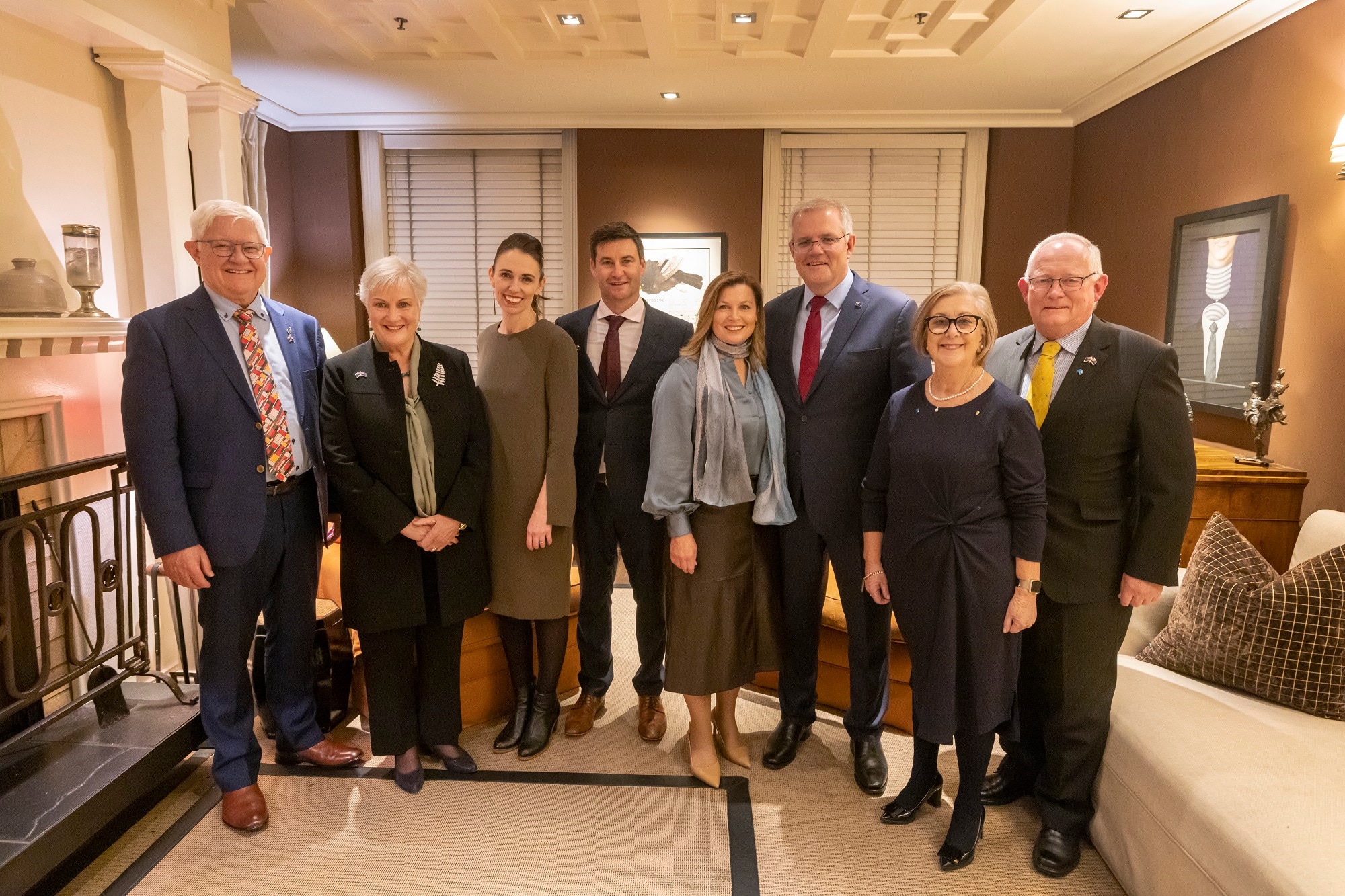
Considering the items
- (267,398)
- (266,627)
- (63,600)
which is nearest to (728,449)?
(267,398)

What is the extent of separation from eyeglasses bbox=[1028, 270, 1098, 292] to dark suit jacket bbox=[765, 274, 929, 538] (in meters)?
0.38

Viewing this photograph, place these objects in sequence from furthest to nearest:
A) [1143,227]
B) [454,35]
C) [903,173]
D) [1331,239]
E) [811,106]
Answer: [903,173] < [811,106] < [1143,227] < [454,35] < [1331,239]

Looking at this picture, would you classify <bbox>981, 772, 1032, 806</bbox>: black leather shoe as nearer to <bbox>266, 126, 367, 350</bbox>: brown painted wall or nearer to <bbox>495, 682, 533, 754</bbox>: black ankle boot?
<bbox>495, 682, 533, 754</bbox>: black ankle boot

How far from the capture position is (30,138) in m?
2.75

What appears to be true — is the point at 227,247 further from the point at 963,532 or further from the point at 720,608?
the point at 963,532

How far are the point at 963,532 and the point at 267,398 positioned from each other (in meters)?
1.95

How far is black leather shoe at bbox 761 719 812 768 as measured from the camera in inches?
100

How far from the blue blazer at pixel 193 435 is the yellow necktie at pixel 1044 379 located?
84.1 inches

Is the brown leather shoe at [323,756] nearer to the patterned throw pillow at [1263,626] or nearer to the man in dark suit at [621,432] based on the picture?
the man in dark suit at [621,432]

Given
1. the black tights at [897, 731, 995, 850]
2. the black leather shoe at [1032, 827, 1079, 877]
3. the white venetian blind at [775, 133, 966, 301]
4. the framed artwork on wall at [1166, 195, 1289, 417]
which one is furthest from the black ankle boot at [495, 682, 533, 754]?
the white venetian blind at [775, 133, 966, 301]

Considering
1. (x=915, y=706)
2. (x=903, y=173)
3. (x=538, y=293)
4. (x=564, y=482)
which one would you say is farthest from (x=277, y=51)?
(x=915, y=706)

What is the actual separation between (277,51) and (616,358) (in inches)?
134

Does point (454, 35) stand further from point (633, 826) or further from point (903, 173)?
point (633, 826)

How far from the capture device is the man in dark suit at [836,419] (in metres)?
2.29
